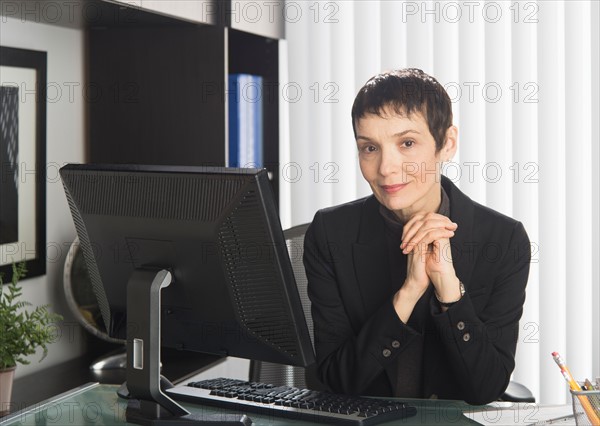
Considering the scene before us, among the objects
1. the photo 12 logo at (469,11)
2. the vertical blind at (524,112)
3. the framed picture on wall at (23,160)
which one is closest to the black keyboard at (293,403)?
the framed picture on wall at (23,160)

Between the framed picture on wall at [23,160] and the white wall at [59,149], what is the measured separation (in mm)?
59

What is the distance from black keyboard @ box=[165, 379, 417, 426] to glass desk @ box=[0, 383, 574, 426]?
0.02 m

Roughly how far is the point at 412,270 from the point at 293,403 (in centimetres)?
43

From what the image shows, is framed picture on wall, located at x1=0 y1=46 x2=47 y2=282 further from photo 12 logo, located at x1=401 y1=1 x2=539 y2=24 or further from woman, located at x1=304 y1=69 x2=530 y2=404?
photo 12 logo, located at x1=401 y1=1 x2=539 y2=24

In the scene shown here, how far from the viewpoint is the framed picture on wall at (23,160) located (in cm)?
259

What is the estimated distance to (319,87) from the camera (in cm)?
344

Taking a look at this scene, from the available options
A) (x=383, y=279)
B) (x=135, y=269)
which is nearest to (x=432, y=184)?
(x=383, y=279)

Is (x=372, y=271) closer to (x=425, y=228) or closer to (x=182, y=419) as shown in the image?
(x=425, y=228)

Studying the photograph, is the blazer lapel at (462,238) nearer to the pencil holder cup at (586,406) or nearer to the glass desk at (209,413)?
the glass desk at (209,413)

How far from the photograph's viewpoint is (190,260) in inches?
67.2

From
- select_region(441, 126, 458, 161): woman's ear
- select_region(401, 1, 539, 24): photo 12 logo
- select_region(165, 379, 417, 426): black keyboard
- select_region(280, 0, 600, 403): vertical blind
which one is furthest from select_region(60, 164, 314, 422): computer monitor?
select_region(401, 1, 539, 24): photo 12 logo

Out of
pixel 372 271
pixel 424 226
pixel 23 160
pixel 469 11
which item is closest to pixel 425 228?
pixel 424 226

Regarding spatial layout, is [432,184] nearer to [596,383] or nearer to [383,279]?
[383,279]

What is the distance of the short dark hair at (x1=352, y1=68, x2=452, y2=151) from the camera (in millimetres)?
2156
